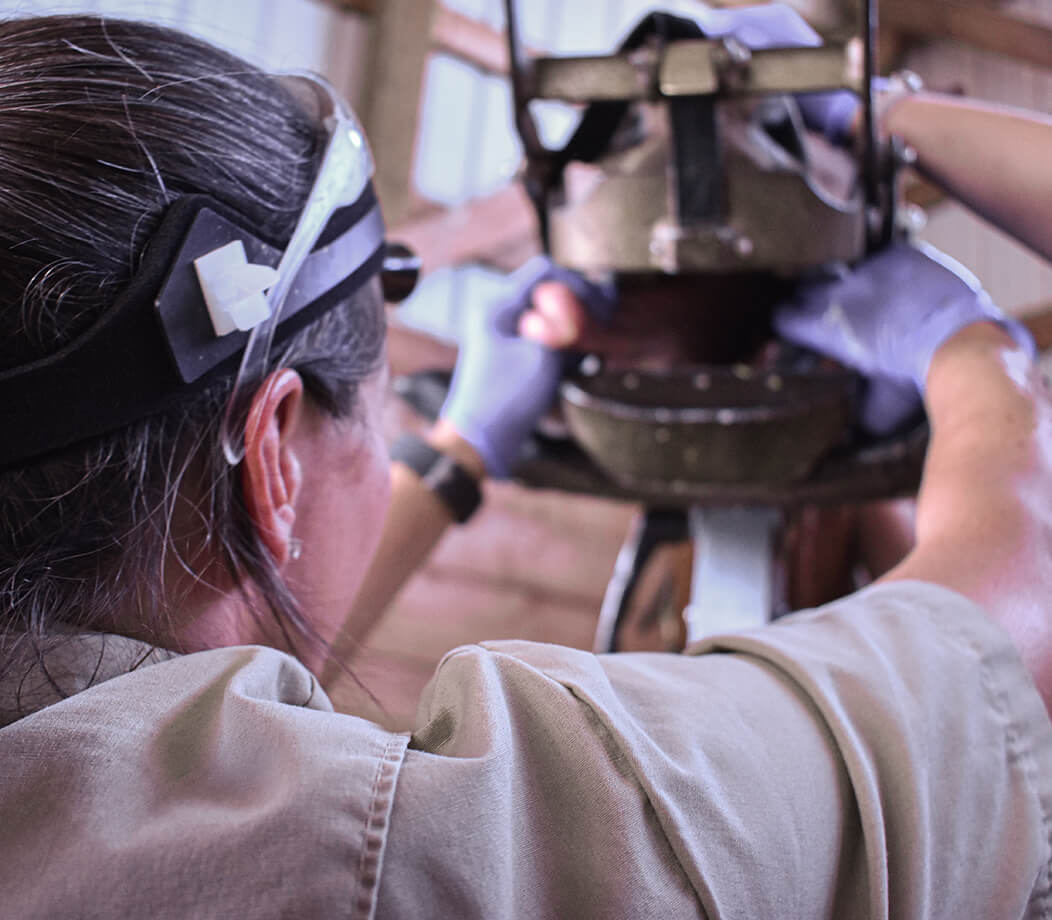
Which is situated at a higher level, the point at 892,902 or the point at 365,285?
the point at 365,285

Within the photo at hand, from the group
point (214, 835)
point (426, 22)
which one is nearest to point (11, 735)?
point (214, 835)

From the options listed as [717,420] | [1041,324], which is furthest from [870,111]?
[1041,324]

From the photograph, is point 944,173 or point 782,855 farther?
point 944,173

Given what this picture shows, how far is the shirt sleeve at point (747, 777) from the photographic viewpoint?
1.32 ft

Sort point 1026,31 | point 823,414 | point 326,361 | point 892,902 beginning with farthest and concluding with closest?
point 1026,31, point 823,414, point 326,361, point 892,902

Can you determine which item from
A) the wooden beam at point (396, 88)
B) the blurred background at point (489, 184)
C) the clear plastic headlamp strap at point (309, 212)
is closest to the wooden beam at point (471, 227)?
the blurred background at point (489, 184)

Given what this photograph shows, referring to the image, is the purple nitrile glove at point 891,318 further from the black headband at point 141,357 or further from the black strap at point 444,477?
the black headband at point 141,357

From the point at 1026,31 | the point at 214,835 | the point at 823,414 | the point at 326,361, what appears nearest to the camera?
the point at 214,835

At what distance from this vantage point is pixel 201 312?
1.68 ft

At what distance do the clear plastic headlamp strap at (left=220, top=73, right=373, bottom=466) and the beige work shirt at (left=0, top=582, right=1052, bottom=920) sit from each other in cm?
13

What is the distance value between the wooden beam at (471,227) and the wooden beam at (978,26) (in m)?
Answer: 1.63

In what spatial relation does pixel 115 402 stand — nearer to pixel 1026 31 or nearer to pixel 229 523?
pixel 229 523

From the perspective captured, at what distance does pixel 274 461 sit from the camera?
583 mm

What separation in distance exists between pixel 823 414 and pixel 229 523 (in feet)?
2.32
